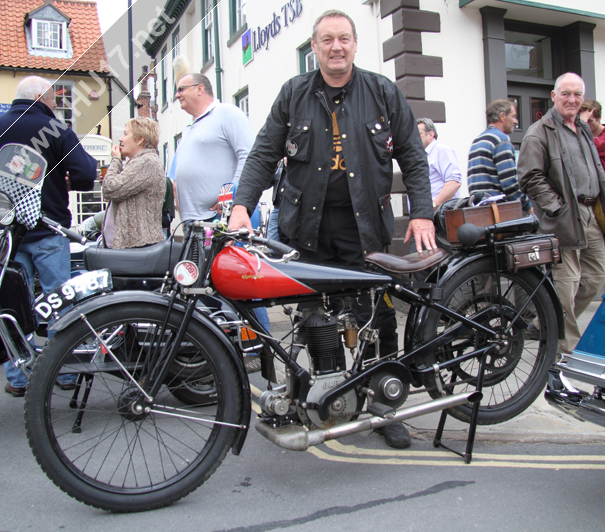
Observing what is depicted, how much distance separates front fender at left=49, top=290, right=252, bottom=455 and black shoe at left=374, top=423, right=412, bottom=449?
934mm

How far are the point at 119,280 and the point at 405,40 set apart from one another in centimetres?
491

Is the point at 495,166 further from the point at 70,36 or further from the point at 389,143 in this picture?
the point at 70,36

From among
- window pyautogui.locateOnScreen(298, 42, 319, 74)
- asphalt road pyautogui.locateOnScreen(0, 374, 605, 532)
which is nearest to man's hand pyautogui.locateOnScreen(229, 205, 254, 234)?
asphalt road pyautogui.locateOnScreen(0, 374, 605, 532)

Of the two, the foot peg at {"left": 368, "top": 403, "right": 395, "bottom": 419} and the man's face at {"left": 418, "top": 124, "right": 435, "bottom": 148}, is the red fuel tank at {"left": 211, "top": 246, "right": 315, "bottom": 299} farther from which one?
the man's face at {"left": 418, "top": 124, "right": 435, "bottom": 148}

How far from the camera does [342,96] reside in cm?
305

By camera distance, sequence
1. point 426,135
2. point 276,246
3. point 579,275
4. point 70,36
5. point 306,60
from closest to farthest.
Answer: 1. point 70,36
2. point 276,246
3. point 579,275
4. point 426,135
5. point 306,60

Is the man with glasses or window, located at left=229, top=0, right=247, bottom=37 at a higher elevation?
window, located at left=229, top=0, right=247, bottom=37

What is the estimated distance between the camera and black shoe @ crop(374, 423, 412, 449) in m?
3.00

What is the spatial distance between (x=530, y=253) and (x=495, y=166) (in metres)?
2.40

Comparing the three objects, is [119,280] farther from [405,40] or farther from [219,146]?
[405,40]

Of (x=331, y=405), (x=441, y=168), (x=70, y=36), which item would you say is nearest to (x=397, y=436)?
(x=331, y=405)

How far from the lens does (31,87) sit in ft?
6.64

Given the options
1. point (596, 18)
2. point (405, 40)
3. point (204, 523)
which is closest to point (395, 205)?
point (405, 40)

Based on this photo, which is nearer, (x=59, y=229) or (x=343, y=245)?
(x=343, y=245)
